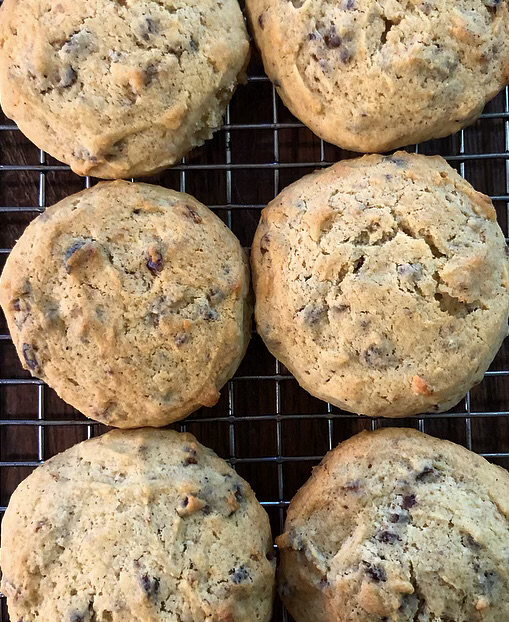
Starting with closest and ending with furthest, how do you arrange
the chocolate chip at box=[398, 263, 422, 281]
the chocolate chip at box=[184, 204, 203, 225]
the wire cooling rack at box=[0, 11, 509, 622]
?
the chocolate chip at box=[398, 263, 422, 281]
the chocolate chip at box=[184, 204, 203, 225]
the wire cooling rack at box=[0, 11, 509, 622]

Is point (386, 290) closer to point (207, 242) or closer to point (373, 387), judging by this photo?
point (373, 387)

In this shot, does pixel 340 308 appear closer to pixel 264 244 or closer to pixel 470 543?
pixel 264 244

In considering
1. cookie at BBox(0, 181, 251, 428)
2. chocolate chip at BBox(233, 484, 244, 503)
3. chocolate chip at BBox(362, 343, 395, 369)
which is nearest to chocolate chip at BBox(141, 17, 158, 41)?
cookie at BBox(0, 181, 251, 428)

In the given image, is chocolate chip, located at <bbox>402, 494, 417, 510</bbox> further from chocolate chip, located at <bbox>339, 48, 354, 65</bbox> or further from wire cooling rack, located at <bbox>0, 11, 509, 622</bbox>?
chocolate chip, located at <bbox>339, 48, 354, 65</bbox>

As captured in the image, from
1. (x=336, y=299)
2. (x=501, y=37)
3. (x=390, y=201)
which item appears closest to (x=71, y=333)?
(x=336, y=299)

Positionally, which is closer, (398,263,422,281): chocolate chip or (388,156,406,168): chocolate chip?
(398,263,422,281): chocolate chip

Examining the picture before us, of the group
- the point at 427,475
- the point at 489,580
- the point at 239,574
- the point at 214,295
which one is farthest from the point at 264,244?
the point at 489,580
